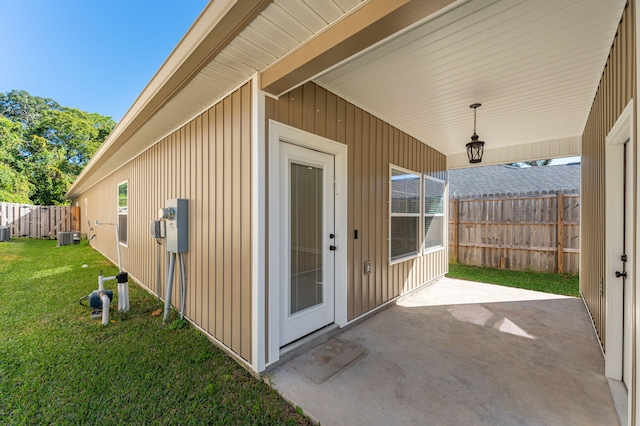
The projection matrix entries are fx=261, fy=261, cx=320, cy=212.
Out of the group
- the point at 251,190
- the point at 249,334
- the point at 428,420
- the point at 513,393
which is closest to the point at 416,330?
the point at 513,393

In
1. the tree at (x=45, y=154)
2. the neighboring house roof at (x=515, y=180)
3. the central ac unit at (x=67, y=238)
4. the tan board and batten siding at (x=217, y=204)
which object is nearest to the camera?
the tan board and batten siding at (x=217, y=204)

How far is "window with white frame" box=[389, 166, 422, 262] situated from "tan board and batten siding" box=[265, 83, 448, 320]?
5.9 inches

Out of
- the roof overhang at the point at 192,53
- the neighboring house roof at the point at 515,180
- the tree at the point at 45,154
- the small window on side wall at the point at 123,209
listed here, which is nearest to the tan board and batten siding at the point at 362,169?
the roof overhang at the point at 192,53

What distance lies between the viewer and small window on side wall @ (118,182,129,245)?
577 centimetres

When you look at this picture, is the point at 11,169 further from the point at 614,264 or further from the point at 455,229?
the point at 614,264

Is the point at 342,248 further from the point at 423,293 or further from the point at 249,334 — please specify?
the point at 423,293

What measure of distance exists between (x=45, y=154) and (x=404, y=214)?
22.0m

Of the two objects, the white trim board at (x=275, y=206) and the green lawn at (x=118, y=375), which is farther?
the white trim board at (x=275, y=206)

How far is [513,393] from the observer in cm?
198

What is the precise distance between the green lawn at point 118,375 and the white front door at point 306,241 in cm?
68

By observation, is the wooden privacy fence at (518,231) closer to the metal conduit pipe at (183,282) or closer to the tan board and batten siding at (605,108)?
the tan board and batten siding at (605,108)

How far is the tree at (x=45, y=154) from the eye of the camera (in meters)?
13.3

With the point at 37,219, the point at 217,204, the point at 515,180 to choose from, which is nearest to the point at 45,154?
the point at 37,219

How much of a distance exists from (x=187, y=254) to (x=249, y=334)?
62.2 inches
